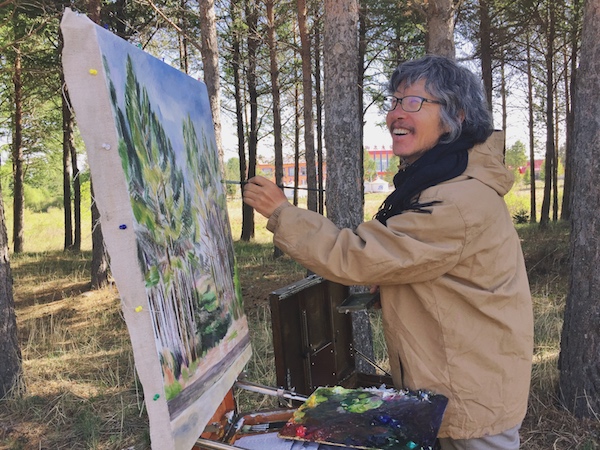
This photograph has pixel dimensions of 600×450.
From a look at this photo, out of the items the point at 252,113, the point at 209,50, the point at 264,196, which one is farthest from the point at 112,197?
the point at 252,113

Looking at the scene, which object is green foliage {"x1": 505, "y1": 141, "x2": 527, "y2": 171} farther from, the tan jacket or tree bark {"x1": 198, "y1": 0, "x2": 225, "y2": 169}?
the tan jacket

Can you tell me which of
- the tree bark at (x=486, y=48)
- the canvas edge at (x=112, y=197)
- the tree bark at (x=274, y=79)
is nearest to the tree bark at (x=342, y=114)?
the canvas edge at (x=112, y=197)

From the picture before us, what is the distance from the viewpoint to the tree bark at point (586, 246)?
3145 millimetres

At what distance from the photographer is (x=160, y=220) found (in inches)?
59.6

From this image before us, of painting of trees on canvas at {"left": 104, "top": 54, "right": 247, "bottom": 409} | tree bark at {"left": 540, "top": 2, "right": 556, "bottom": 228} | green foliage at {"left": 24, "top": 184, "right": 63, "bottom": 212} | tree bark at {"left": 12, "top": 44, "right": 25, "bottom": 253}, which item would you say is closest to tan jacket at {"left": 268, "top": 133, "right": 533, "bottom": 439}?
painting of trees on canvas at {"left": 104, "top": 54, "right": 247, "bottom": 409}

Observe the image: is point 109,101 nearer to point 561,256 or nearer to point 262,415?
point 262,415

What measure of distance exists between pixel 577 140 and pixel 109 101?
9.95 feet

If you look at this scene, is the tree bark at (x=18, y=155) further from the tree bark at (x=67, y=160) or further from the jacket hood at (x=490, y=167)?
the jacket hood at (x=490, y=167)

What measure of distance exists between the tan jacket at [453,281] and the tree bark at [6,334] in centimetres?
294

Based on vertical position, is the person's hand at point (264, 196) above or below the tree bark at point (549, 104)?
below

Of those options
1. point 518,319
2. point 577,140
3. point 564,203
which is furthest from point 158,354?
point 564,203

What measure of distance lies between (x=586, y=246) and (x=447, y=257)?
2196mm

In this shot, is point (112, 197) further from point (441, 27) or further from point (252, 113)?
point (252, 113)

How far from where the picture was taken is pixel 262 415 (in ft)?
6.37
